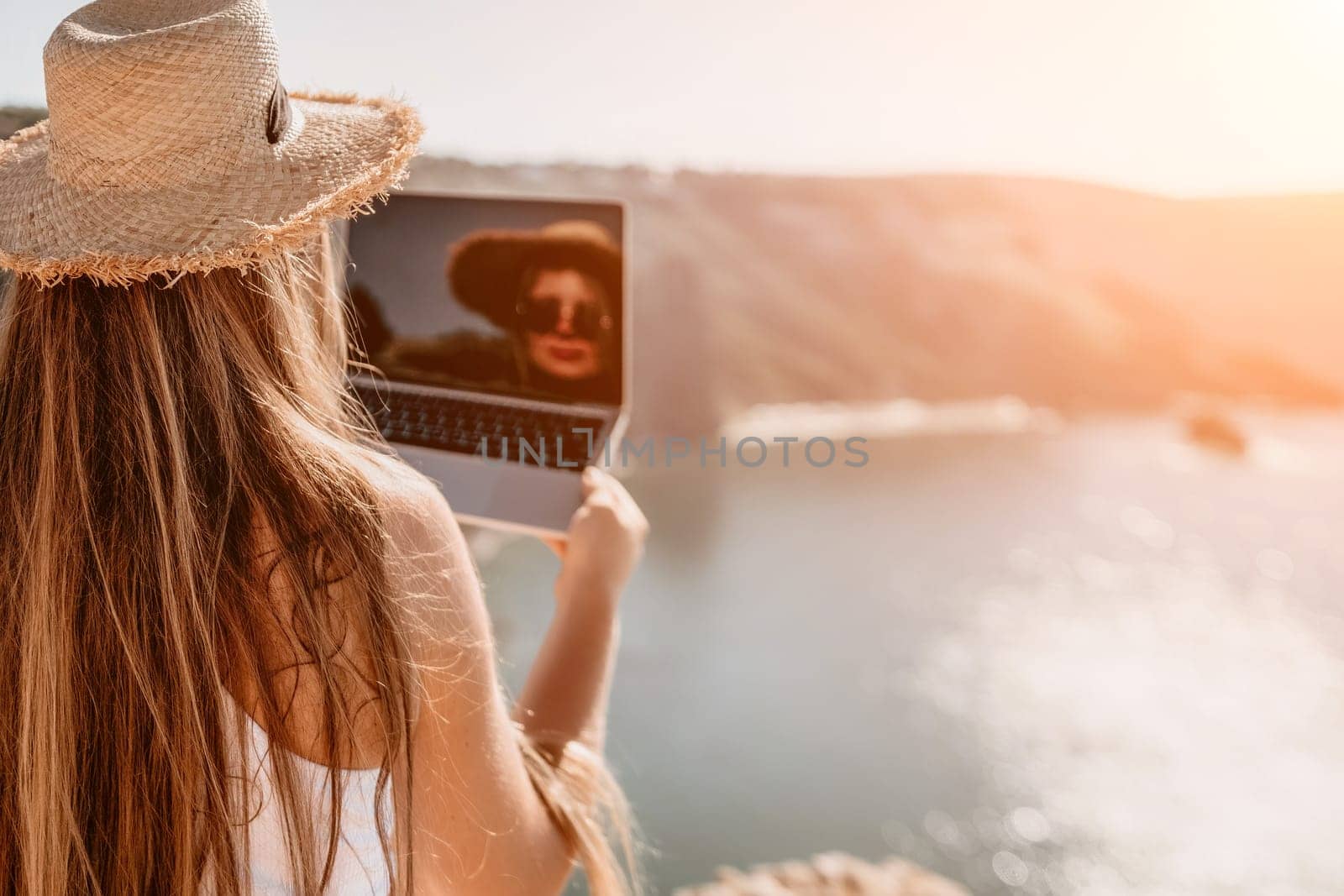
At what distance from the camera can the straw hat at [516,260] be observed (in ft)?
3.06

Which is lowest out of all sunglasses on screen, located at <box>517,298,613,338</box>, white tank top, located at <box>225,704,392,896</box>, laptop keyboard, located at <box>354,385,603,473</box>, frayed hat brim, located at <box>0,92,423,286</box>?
white tank top, located at <box>225,704,392,896</box>

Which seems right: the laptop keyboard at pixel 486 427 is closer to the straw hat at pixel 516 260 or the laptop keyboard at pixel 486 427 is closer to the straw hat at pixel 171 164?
the straw hat at pixel 516 260

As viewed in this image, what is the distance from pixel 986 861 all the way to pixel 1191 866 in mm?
1224

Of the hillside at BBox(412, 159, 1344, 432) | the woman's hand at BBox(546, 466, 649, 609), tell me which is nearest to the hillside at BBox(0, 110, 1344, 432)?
the hillside at BBox(412, 159, 1344, 432)

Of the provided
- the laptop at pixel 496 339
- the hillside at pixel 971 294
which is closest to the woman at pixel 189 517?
the laptop at pixel 496 339

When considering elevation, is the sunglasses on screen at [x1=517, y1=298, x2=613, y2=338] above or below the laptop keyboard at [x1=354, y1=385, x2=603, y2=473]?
above

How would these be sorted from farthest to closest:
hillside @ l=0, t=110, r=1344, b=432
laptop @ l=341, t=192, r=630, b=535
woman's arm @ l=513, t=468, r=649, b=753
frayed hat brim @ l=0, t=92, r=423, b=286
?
hillside @ l=0, t=110, r=1344, b=432 < laptop @ l=341, t=192, r=630, b=535 < woman's arm @ l=513, t=468, r=649, b=753 < frayed hat brim @ l=0, t=92, r=423, b=286

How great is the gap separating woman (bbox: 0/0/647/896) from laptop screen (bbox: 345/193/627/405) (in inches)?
19.0

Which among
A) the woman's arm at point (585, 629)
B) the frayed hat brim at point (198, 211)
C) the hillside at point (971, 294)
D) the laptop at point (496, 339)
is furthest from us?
the hillside at point (971, 294)

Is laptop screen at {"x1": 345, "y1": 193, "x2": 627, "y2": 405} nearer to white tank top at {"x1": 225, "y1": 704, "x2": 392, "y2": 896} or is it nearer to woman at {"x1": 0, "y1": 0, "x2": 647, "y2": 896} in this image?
woman at {"x1": 0, "y1": 0, "x2": 647, "y2": 896}

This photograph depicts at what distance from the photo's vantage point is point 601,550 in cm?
75

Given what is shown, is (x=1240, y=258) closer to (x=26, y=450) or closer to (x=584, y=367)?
(x=584, y=367)

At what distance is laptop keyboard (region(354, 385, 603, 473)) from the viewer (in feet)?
3.07

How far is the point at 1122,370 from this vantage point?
8.59m
